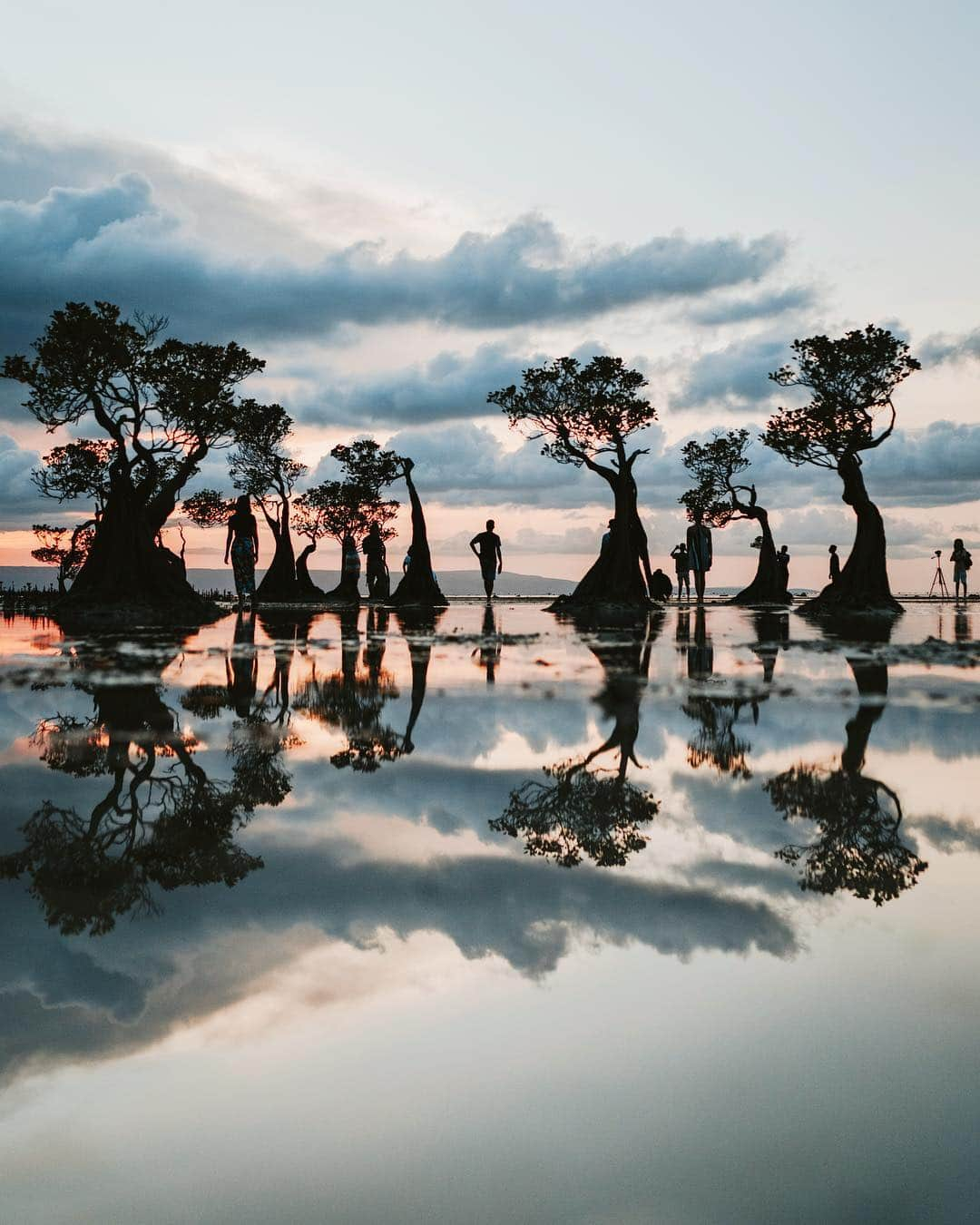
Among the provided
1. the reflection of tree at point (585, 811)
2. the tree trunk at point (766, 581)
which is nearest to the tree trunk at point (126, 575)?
the reflection of tree at point (585, 811)

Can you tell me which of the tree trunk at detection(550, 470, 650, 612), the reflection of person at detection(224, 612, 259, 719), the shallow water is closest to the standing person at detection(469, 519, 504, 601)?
the tree trunk at detection(550, 470, 650, 612)

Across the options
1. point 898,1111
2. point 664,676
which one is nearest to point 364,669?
point 664,676

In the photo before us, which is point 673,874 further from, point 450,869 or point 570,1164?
point 570,1164

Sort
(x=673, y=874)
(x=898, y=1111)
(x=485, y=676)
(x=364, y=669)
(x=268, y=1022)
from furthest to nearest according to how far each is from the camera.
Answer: (x=364, y=669)
(x=485, y=676)
(x=673, y=874)
(x=268, y=1022)
(x=898, y=1111)

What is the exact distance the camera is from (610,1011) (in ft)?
9.32

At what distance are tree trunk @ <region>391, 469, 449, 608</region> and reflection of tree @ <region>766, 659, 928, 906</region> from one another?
3499 cm

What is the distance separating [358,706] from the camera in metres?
9.23

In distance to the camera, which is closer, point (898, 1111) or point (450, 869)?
point (898, 1111)

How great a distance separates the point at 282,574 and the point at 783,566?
1052 inches

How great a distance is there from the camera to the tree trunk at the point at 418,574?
1642 inches

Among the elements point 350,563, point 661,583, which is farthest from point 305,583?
point 661,583

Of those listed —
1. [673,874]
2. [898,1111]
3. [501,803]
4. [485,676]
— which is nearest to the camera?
[898,1111]

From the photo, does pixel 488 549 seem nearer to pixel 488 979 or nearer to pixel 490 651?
pixel 490 651

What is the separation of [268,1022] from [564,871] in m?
1.67
